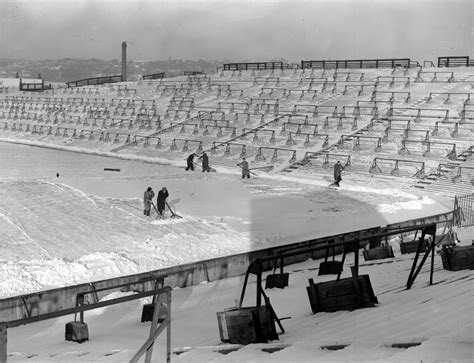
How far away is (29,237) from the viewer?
16.5 metres

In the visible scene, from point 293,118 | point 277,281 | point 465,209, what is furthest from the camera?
point 293,118

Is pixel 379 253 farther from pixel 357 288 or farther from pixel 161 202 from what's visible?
pixel 161 202

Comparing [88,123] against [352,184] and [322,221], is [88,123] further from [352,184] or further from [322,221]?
[322,221]

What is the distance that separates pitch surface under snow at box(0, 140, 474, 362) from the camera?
7645mm

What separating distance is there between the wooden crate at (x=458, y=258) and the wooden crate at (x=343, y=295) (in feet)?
6.45

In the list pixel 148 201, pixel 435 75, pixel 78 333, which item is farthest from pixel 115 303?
pixel 435 75

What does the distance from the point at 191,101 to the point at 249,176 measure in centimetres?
2123

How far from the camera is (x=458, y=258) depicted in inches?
407

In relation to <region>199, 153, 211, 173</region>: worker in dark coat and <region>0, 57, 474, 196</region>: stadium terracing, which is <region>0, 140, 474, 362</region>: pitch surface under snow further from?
<region>0, 57, 474, 196</region>: stadium terracing

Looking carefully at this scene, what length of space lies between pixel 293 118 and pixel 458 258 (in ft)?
95.6

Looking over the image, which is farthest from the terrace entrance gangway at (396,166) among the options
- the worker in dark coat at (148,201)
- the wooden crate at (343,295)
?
the wooden crate at (343,295)

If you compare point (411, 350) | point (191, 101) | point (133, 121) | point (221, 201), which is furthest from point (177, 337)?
point (191, 101)

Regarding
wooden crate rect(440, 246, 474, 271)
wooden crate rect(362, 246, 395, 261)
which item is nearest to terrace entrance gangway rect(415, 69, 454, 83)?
wooden crate rect(362, 246, 395, 261)

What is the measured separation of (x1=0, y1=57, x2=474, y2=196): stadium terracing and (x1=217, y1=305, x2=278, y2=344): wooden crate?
705 inches
